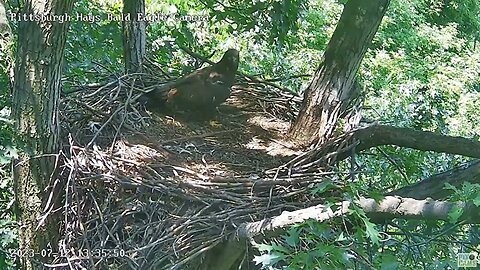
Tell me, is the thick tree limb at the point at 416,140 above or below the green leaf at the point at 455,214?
below

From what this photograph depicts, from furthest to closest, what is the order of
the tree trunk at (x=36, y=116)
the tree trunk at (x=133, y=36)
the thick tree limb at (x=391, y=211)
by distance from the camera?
the tree trunk at (x=133, y=36) < the tree trunk at (x=36, y=116) < the thick tree limb at (x=391, y=211)

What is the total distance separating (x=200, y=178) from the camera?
2537 mm

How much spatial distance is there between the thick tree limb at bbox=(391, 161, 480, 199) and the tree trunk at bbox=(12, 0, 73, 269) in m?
1.17

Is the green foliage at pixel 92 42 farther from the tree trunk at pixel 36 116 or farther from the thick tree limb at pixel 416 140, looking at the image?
the thick tree limb at pixel 416 140

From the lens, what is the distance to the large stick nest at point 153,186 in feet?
7.43

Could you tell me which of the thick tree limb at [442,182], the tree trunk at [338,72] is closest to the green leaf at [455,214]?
the thick tree limb at [442,182]

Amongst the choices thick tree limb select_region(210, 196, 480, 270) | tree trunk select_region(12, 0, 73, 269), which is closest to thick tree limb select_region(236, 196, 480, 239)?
thick tree limb select_region(210, 196, 480, 270)

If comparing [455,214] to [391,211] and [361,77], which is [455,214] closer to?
[391,211]

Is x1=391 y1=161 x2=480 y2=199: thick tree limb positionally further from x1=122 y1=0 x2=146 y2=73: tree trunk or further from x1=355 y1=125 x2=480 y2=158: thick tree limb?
x1=122 y1=0 x2=146 y2=73: tree trunk

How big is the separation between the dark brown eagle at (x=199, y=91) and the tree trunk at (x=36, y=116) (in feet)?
3.03

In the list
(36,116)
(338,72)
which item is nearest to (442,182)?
(338,72)

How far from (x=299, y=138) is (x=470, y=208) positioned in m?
1.40

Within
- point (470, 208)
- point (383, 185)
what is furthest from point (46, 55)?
point (383, 185)

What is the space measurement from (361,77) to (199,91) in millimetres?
2710
